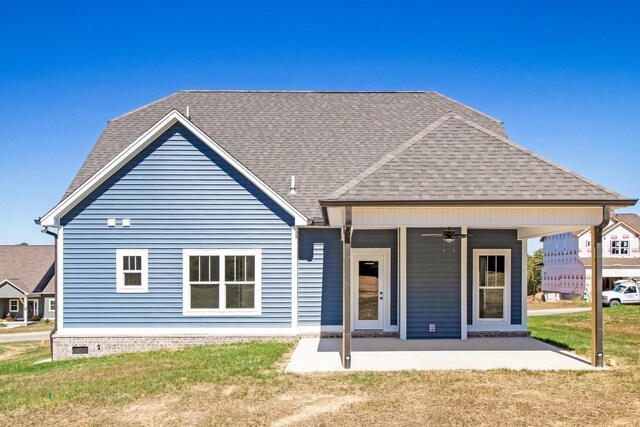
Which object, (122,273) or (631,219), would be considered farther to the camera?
(631,219)

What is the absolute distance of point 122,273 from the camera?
14.2 meters

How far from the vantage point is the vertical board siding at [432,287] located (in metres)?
14.3

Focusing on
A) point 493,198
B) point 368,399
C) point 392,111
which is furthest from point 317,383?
point 392,111

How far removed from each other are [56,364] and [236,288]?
14.9 ft

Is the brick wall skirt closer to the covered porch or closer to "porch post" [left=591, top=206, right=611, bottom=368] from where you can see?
the covered porch

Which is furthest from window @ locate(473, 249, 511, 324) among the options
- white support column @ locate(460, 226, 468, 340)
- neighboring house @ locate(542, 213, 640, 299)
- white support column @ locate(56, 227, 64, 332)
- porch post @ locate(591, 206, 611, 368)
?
neighboring house @ locate(542, 213, 640, 299)

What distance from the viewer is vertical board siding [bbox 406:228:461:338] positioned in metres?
14.3

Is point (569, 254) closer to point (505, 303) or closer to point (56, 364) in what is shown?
point (505, 303)

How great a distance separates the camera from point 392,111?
62.2ft

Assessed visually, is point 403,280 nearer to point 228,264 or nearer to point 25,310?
point 228,264

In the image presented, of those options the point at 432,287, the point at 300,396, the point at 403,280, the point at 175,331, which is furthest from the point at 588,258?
the point at 300,396

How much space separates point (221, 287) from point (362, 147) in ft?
A: 20.4

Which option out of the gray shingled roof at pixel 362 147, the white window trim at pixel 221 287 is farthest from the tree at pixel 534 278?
the white window trim at pixel 221 287

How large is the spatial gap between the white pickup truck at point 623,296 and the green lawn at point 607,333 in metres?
8.67
